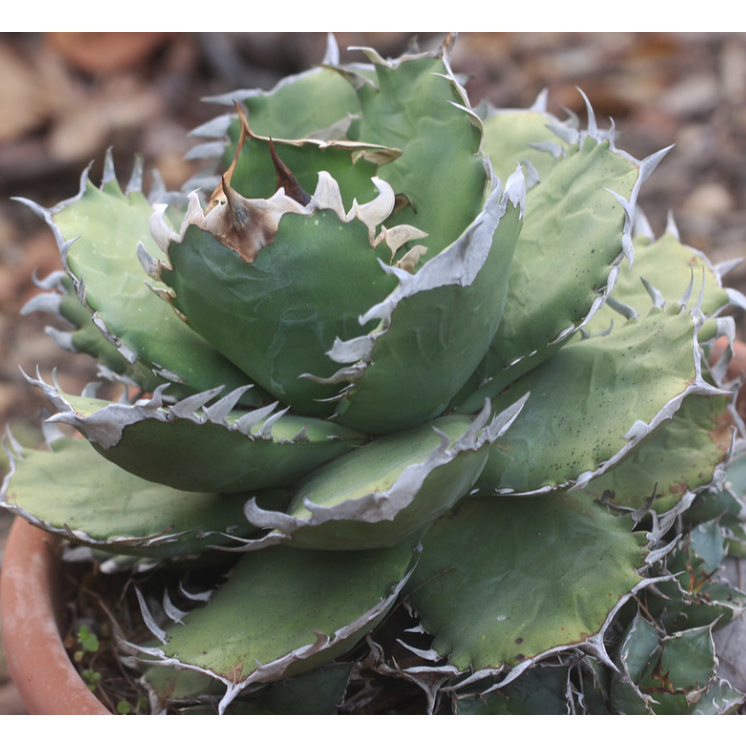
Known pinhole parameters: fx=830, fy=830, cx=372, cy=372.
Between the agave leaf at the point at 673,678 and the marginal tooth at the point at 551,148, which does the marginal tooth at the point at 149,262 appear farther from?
the agave leaf at the point at 673,678

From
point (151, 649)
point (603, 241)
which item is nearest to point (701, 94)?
point (603, 241)

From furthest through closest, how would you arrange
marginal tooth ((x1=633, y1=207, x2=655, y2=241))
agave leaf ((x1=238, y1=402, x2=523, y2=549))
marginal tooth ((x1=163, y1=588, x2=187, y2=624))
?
marginal tooth ((x1=633, y1=207, x2=655, y2=241)), marginal tooth ((x1=163, y1=588, x2=187, y2=624)), agave leaf ((x1=238, y1=402, x2=523, y2=549))

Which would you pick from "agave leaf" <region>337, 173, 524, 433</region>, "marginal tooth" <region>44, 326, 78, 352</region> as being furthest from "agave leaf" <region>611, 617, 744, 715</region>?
"marginal tooth" <region>44, 326, 78, 352</region>

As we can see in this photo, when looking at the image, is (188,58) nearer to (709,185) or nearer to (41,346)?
(41,346)

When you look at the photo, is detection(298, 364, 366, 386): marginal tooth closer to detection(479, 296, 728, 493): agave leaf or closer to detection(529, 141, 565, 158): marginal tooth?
detection(479, 296, 728, 493): agave leaf

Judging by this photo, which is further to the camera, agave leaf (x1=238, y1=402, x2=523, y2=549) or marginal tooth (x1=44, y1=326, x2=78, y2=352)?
marginal tooth (x1=44, y1=326, x2=78, y2=352)

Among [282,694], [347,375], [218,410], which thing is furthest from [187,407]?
[282,694]

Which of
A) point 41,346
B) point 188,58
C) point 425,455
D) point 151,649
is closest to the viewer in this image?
point 425,455
